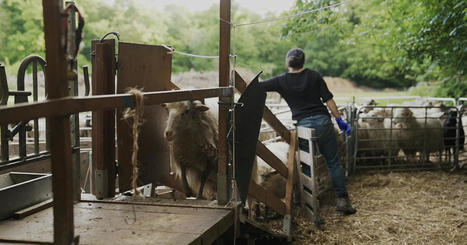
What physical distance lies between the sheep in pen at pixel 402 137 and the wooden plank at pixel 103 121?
694 cm

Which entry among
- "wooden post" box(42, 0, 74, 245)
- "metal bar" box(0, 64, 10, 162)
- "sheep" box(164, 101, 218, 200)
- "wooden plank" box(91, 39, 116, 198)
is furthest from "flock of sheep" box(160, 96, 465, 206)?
"wooden post" box(42, 0, 74, 245)

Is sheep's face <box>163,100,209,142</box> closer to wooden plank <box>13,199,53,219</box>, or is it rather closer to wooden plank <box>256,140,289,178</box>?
wooden plank <box>256,140,289,178</box>

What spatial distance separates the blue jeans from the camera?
615 centimetres

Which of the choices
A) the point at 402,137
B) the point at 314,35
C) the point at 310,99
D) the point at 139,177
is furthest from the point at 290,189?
the point at 314,35

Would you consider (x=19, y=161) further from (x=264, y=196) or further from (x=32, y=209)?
(x=264, y=196)

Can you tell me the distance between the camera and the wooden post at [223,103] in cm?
343

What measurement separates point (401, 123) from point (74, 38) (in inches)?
360

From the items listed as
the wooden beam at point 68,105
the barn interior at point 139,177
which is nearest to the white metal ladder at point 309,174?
the barn interior at point 139,177

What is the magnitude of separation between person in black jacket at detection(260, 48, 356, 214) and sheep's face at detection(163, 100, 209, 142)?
1.78 m

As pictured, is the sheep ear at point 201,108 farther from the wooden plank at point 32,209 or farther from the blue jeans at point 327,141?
the blue jeans at point 327,141

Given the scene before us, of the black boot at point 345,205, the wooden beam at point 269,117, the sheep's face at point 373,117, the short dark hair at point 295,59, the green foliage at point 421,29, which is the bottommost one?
the black boot at point 345,205

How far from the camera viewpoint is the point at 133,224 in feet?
9.34

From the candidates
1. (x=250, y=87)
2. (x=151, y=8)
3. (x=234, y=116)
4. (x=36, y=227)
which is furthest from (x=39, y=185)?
(x=151, y=8)

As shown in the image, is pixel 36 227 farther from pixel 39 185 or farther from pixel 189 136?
pixel 189 136
